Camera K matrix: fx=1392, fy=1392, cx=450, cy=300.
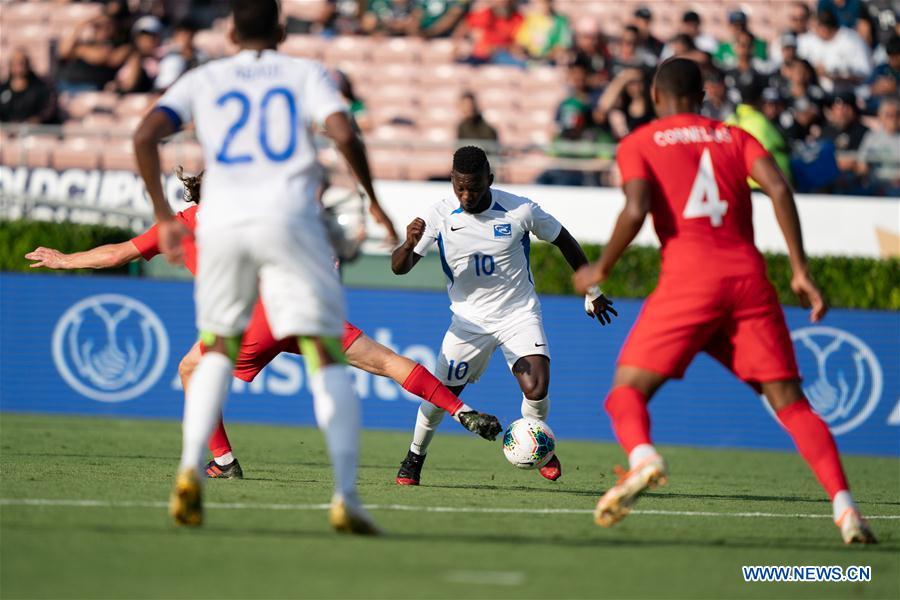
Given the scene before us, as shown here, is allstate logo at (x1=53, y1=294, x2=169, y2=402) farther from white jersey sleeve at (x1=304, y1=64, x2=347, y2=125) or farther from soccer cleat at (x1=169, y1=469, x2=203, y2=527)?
→ soccer cleat at (x1=169, y1=469, x2=203, y2=527)

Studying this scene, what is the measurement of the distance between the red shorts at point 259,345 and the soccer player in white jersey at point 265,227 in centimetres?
296

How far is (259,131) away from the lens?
250 inches

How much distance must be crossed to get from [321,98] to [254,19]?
0.53 meters

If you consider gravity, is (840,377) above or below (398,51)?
below

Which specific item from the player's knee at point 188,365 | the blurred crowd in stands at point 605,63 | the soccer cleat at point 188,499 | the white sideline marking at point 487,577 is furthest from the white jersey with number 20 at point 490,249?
the blurred crowd in stands at point 605,63

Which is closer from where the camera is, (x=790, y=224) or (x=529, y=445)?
(x=790, y=224)

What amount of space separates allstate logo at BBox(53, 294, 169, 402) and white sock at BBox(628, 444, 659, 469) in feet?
34.5

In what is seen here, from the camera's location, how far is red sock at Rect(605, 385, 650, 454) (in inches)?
270

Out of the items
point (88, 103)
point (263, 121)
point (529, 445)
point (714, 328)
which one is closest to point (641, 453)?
point (714, 328)

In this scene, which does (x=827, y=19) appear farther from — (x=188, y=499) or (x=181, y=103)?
(x=188, y=499)

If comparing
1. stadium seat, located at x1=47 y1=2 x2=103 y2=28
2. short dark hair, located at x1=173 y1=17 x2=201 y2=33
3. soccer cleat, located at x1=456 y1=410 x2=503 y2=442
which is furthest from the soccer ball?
stadium seat, located at x1=47 y1=2 x2=103 y2=28

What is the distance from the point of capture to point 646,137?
7.05 metres

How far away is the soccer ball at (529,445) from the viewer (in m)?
9.57

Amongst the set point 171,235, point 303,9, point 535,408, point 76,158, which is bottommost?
point 76,158
